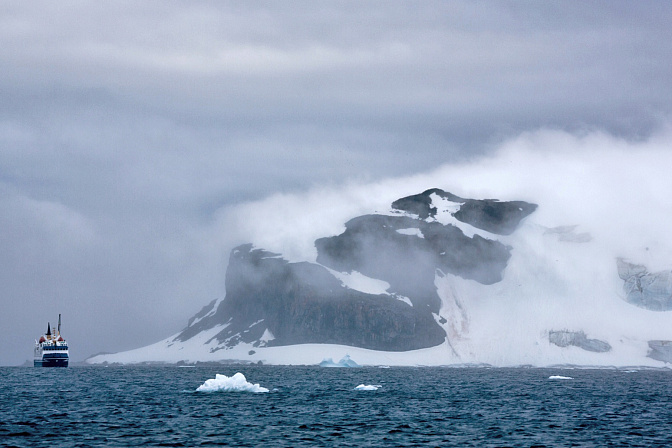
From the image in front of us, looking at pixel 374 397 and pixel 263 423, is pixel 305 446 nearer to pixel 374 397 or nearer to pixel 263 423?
pixel 263 423

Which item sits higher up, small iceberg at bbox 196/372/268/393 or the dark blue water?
small iceberg at bbox 196/372/268/393

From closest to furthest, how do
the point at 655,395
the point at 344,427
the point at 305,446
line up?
the point at 305,446 → the point at 344,427 → the point at 655,395

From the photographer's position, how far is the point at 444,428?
86.1 meters

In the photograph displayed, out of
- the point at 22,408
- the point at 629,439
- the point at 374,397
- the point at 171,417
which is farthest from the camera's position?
the point at 374,397

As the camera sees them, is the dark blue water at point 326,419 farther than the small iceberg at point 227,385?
No

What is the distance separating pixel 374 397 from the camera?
5148 inches

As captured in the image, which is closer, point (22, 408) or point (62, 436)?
point (62, 436)

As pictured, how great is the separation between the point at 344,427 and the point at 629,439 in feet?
85.4

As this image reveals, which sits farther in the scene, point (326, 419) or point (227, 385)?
point (227, 385)

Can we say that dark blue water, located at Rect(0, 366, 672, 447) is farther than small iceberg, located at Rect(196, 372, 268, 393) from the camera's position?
No

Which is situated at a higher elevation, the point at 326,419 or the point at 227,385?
Answer: the point at 227,385

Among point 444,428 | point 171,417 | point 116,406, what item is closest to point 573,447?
point 444,428

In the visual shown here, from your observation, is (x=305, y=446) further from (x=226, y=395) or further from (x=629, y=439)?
(x=226, y=395)

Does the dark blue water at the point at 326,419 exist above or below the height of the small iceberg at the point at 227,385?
below
